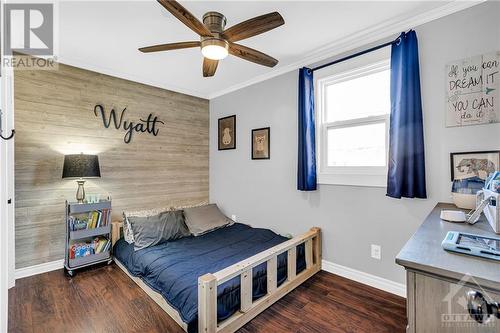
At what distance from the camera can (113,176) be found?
10.1 ft

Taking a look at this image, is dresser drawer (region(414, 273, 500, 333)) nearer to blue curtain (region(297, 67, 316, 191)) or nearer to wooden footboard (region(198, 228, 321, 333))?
wooden footboard (region(198, 228, 321, 333))

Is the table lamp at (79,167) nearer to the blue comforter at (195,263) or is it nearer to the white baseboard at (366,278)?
the blue comforter at (195,263)

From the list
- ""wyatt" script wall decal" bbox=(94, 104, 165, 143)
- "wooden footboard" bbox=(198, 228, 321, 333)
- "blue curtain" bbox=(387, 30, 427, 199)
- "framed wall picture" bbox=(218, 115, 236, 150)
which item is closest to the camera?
"wooden footboard" bbox=(198, 228, 321, 333)

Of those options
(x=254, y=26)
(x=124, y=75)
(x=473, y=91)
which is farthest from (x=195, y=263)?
(x=473, y=91)

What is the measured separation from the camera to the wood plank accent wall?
8.22ft

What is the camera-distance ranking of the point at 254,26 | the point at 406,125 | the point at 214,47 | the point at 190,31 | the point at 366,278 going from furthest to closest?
the point at 366,278, the point at 190,31, the point at 406,125, the point at 214,47, the point at 254,26

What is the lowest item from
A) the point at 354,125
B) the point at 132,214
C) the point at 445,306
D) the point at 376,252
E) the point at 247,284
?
the point at 247,284

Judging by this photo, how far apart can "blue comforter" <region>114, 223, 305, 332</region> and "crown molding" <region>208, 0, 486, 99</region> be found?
211 cm

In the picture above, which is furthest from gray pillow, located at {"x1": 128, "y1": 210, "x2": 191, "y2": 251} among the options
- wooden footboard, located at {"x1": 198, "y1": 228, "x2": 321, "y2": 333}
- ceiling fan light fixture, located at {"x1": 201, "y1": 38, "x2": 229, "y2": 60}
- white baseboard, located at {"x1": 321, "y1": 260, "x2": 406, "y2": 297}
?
ceiling fan light fixture, located at {"x1": 201, "y1": 38, "x2": 229, "y2": 60}

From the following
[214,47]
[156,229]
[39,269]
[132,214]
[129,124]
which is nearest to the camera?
[214,47]

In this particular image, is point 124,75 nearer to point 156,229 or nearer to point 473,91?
point 156,229

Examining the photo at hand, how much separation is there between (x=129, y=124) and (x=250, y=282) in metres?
2.59

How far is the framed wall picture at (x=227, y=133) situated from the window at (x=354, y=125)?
4.78 feet

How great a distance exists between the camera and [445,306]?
0.79m
